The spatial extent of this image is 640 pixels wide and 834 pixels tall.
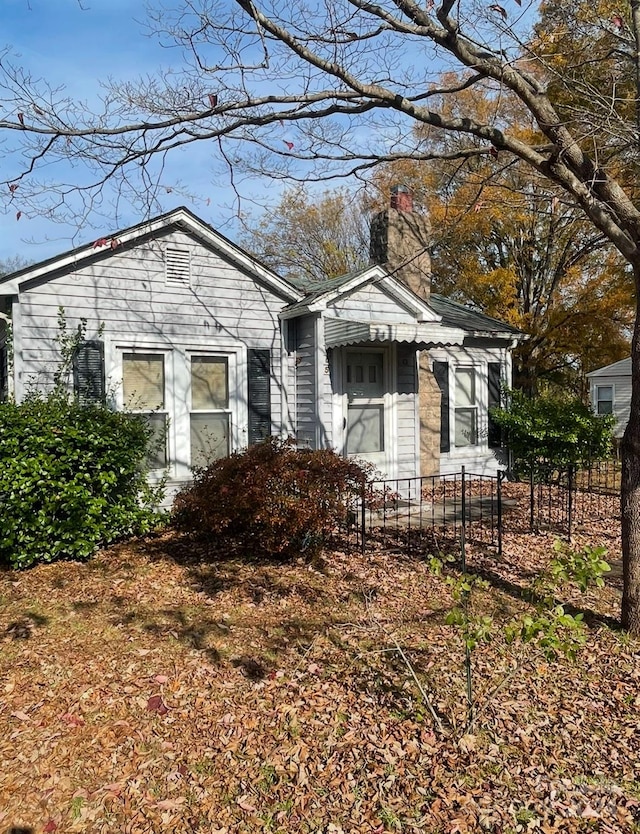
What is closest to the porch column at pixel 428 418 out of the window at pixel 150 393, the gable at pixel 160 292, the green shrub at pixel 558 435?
the green shrub at pixel 558 435

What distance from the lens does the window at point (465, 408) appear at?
503 inches

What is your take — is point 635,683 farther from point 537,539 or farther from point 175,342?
point 175,342

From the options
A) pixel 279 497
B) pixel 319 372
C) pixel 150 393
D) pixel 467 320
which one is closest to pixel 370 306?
pixel 319 372

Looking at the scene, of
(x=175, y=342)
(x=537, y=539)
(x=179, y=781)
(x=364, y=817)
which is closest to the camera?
(x=364, y=817)

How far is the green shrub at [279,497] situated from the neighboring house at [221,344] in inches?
83.9

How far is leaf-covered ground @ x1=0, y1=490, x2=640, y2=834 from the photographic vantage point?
3117 millimetres

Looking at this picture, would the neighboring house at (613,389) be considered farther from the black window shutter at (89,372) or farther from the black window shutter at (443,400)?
the black window shutter at (89,372)

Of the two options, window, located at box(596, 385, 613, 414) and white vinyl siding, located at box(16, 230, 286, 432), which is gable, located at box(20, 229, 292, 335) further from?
window, located at box(596, 385, 613, 414)

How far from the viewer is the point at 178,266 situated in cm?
889

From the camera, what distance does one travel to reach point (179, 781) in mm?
3305

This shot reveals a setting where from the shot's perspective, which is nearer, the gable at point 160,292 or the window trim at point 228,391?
the gable at point 160,292

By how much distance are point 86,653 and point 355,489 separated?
3.18 meters

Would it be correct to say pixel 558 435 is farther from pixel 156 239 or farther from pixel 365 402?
pixel 156 239

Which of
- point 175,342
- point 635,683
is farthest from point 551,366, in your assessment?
point 635,683
